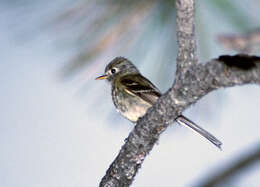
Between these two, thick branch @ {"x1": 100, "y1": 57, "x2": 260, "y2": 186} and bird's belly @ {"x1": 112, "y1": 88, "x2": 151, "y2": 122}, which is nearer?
thick branch @ {"x1": 100, "y1": 57, "x2": 260, "y2": 186}

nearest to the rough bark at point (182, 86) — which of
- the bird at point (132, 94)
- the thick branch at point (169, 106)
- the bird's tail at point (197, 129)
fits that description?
the thick branch at point (169, 106)

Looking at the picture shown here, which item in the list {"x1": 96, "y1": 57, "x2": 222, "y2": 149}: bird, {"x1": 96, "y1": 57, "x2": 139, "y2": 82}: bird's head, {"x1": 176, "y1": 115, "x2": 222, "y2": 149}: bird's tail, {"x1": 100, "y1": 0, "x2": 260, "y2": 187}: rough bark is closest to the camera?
{"x1": 100, "y1": 0, "x2": 260, "y2": 187}: rough bark

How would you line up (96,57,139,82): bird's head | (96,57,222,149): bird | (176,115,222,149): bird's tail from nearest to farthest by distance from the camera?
(176,115,222,149): bird's tail, (96,57,222,149): bird, (96,57,139,82): bird's head

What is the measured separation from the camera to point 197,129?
2.50 m

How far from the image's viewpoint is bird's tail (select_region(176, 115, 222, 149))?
242cm

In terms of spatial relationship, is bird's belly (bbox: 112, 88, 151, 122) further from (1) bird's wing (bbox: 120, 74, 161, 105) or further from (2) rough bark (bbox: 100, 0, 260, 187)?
(2) rough bark (bbox: 100, 0, 260, 187)

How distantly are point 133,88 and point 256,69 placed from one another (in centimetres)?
218

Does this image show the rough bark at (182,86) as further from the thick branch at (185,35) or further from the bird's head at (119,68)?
the bird's head at (119,68)

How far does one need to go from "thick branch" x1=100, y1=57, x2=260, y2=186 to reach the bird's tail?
2.03 feet

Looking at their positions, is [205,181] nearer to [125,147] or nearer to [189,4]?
[125,147]

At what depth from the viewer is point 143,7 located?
1.70 metres

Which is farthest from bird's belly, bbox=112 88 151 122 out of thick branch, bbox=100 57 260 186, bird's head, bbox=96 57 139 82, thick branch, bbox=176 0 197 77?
thick branch, bbox=176 0 197 77

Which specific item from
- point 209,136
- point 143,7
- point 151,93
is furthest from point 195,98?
point 151,93

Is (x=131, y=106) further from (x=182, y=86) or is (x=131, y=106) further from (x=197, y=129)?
(x=182, y=86)
